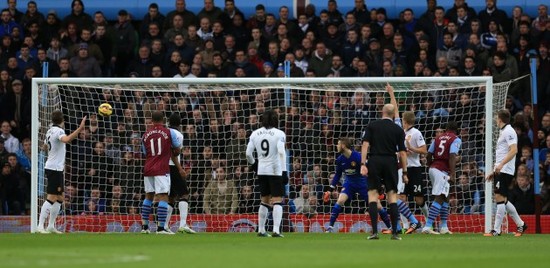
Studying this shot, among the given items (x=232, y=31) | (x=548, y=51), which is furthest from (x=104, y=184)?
(x=548, y=51)

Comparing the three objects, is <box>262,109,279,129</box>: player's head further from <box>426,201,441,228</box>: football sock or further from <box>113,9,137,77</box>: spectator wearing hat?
<box>113,9,137,77</box>: spectator wearing hat

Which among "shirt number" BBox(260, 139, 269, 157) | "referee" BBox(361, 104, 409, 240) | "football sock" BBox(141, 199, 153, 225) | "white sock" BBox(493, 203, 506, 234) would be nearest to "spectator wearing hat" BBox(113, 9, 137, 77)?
"football sock" BBox(141, 199, 153, 225)

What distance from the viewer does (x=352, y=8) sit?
30.4 meters

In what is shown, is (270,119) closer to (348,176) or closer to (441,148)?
(348,176)

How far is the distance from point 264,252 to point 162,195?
22.4 ft

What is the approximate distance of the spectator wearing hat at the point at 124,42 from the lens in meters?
28.9

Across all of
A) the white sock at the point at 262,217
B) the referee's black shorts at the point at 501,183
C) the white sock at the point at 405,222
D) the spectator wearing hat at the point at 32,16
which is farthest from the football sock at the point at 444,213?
the spectator wearing hat at the point at 32,16

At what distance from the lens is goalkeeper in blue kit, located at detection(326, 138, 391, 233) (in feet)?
74.2

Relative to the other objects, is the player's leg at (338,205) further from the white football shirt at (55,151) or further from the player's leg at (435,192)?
the white football shirt at (55,151)

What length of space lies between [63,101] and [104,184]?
1880mm

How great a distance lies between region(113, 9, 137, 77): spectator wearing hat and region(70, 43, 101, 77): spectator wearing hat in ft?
3.11

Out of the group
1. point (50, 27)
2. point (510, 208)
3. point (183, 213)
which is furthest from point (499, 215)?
point (50, 27)

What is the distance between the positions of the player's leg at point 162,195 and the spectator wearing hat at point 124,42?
25.0ft

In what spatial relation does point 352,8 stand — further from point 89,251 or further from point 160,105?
point 89,251
